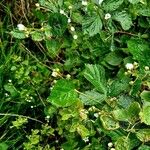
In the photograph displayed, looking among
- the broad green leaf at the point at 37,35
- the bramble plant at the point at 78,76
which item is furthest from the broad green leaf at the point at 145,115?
the broad green leaf at the point at 37,35

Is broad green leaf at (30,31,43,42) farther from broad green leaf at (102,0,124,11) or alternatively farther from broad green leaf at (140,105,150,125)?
broad green leaf at (140,105,150,125)

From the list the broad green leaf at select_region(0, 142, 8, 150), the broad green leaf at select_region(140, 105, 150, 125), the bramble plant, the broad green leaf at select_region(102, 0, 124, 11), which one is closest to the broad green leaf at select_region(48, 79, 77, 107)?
the bramble plant

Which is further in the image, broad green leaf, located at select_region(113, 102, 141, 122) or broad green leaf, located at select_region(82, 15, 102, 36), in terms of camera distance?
broad green leaf, located at select_region(82, 15, 102, 36)

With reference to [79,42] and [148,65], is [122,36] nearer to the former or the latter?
[79,42]

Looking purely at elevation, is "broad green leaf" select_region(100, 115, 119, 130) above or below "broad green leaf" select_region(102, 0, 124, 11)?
below

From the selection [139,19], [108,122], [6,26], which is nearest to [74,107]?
[108,122]
